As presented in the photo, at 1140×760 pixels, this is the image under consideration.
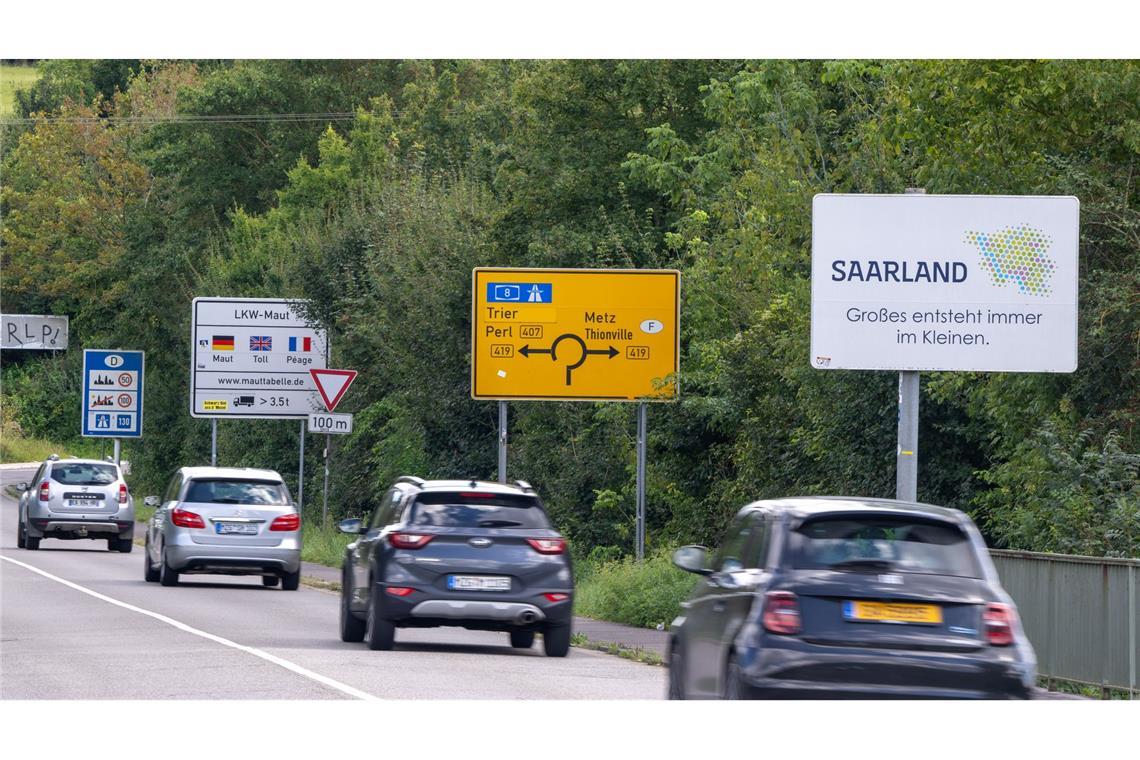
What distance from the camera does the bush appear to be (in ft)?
76.7

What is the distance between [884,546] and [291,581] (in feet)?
63.8

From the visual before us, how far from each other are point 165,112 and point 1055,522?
6710cm

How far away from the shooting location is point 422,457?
1582 inches

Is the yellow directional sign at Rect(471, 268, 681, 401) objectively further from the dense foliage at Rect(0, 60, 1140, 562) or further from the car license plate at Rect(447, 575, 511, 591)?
the car license plate at Rect(447, 575, 511, 591)

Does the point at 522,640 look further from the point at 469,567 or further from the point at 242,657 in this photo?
the point at 242,657

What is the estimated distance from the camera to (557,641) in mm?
18875

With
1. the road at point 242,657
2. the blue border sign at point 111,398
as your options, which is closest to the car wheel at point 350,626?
the road at point 242,657

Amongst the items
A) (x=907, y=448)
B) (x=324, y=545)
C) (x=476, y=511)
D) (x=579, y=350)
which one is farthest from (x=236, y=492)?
(x=907, y=448)

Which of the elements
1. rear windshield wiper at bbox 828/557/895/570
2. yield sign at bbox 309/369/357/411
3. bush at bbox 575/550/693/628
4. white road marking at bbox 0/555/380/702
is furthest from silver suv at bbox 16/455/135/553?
rear windshield wiper at bbox 828/557/895/570

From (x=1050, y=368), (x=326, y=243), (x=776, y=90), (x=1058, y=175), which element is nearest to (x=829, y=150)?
(x=776, y=90)

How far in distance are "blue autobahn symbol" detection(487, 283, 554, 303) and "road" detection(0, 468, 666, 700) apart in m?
5.84

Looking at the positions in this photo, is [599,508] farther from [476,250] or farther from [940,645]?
[940,645]

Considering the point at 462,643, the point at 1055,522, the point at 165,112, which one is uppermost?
the point at 165,112

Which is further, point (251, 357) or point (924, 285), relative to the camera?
point (251, 357)
